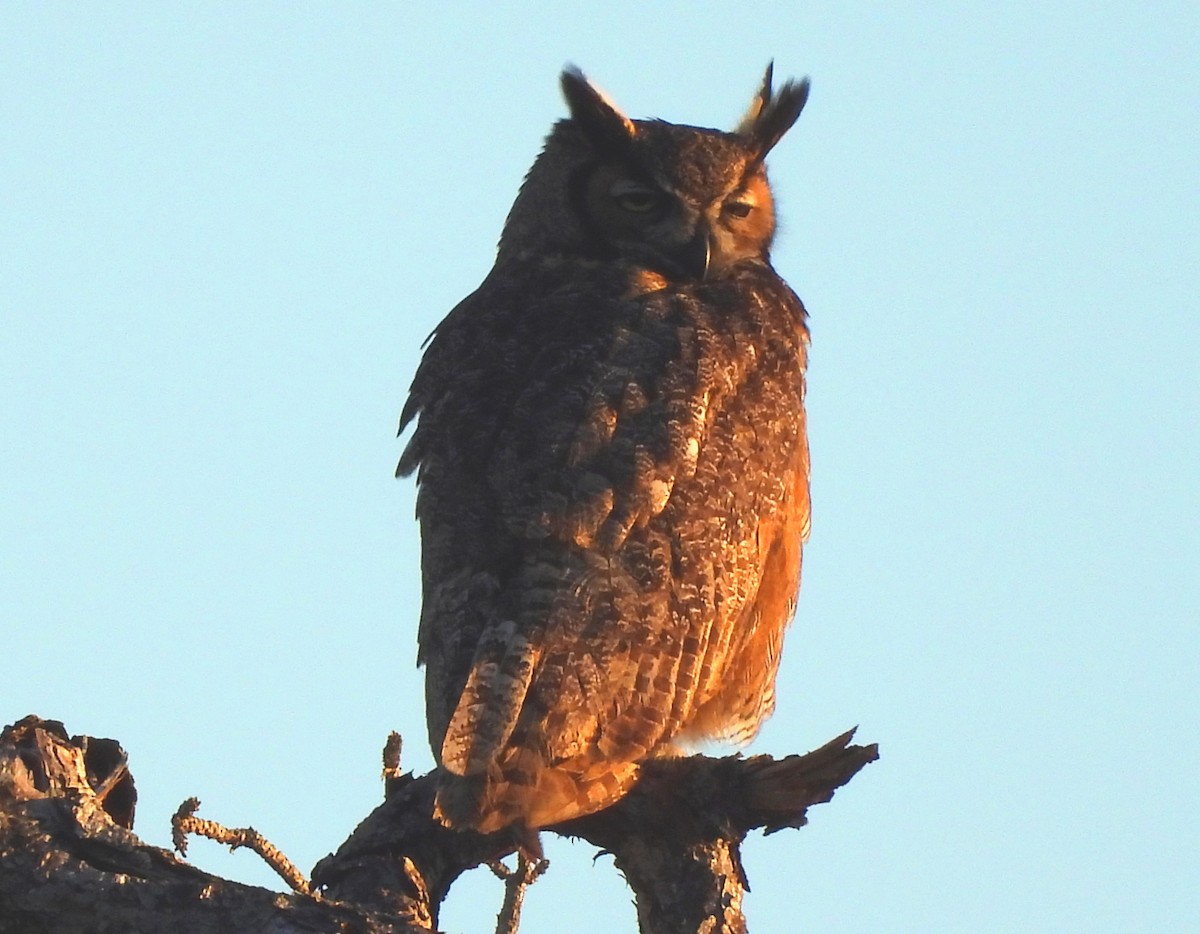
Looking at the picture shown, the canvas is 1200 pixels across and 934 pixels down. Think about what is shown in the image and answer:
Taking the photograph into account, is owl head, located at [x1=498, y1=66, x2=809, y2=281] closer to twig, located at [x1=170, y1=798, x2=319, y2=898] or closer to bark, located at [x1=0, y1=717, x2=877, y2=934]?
bark, located at [x1=0, y1=717, x2=877, y2=934]

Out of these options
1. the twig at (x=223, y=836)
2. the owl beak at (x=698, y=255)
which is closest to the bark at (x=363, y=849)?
the twig at (x=223, y=836)

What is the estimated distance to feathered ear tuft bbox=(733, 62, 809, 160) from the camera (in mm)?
7207

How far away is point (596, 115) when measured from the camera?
274 inches

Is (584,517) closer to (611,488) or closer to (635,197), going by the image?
(611,488)

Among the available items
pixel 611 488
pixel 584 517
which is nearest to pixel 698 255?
pixel 611 488

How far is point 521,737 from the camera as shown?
4.68 meters

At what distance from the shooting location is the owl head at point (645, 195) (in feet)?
21.3

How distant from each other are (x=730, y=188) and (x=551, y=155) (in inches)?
36.7

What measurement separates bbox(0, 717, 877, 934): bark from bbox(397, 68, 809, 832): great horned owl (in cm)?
22

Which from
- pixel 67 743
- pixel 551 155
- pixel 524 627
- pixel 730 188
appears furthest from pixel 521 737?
pixel 551 155

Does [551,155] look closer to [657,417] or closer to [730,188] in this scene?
[730,188]

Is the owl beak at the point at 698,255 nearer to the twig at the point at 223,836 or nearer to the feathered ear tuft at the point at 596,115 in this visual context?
the feathered ear tuft at the point at 596,115

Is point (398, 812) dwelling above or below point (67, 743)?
above

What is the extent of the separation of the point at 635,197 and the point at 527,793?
280cm
